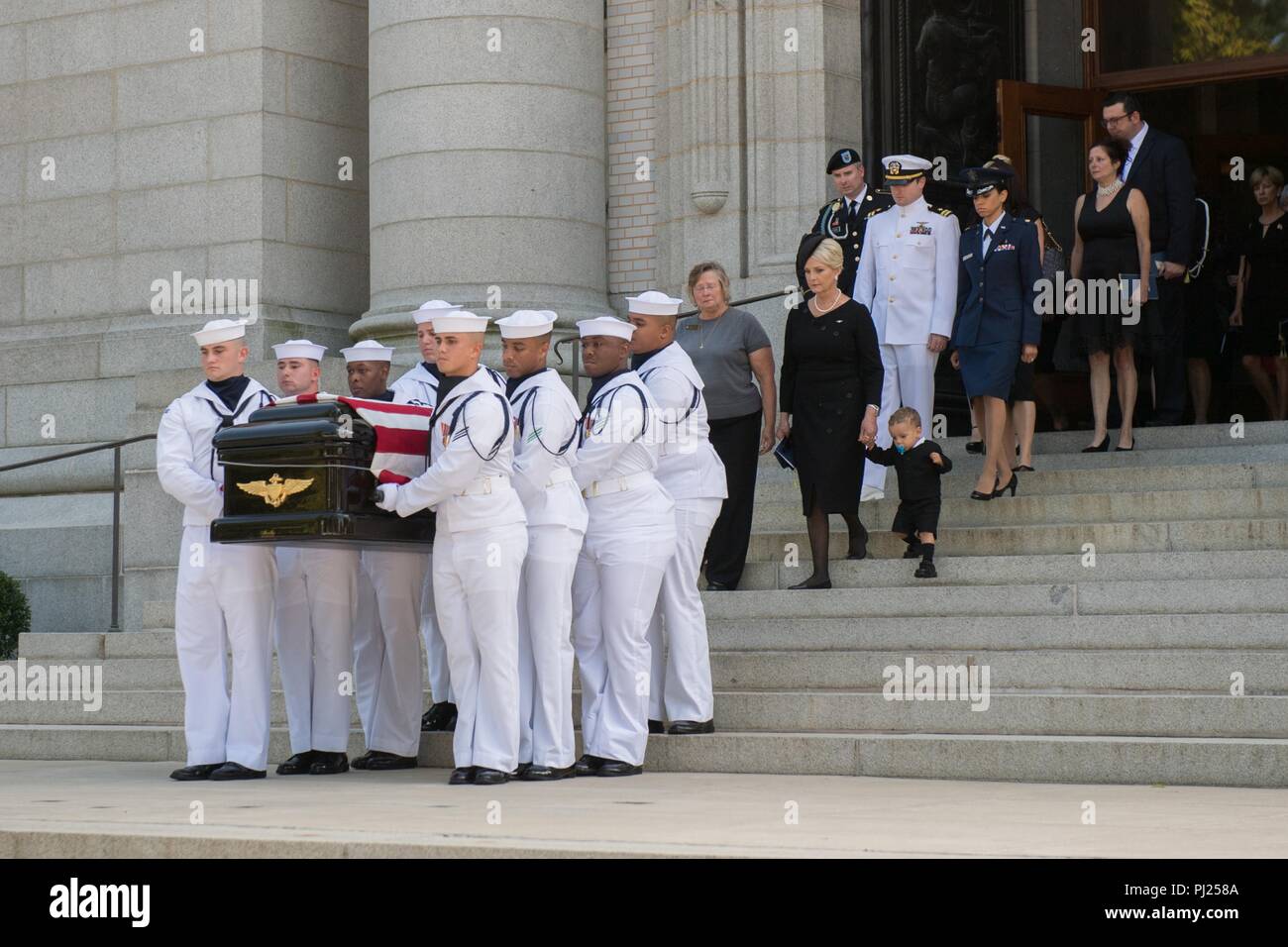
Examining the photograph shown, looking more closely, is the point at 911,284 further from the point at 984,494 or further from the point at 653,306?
the point at 653,306

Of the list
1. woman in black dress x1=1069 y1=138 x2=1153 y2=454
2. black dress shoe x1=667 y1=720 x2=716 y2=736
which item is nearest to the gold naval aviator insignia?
black dress shoe x1=667 y1=720 x2=716 y2=736

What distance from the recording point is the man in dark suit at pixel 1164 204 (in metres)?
13.6

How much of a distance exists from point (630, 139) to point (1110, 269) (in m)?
4.88

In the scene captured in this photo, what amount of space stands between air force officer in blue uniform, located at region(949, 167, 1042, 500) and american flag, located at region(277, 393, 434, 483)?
389cm

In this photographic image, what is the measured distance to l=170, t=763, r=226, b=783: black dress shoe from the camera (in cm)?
1065

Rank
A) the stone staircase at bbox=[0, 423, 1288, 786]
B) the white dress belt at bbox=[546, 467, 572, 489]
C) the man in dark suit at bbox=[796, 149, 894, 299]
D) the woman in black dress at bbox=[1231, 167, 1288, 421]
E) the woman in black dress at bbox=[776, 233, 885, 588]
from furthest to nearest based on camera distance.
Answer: the woman in black dress at bbox=[1231, 167, 1288, 421] < the man in dark suit at bbox=[796, 149, 894, 299] < the woman in black dress at bbox=[776, 233, 885, 588] < the white dress belt at bbox=[546, 467, 572, 489] < the stone staircase at bbox=[0, 423, 1288, 786]

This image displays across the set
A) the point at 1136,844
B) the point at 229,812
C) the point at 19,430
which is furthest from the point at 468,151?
the point at 1136,844

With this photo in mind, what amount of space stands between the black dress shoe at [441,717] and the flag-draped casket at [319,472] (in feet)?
4.83

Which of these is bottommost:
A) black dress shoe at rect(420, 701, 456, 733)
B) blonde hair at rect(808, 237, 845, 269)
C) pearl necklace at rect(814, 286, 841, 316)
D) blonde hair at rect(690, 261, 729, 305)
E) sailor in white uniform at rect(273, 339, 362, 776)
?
black dress shoe at rect(420, 701, 456, 733)

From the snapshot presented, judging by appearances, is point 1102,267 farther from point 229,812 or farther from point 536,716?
point 229,812

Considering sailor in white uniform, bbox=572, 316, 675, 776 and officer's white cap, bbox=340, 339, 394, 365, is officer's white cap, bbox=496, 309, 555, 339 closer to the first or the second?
sailor in white uniform, bbox=572, 316, 675, 776

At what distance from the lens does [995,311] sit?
13008 millimetres

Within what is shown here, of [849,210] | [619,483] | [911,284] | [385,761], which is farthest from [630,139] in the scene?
[385,761]

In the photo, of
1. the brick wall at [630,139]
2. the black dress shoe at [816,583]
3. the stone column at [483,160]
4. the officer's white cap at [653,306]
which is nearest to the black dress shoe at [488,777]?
the officer's white cap at [653,306]
